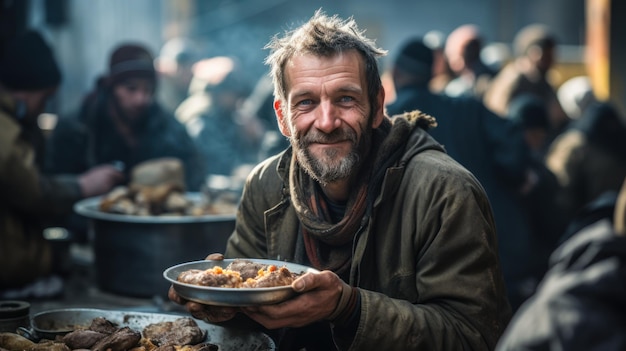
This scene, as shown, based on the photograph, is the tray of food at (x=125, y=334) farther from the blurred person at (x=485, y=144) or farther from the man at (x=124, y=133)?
the man at (x=124, y=133)

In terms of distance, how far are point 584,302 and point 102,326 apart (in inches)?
76.5

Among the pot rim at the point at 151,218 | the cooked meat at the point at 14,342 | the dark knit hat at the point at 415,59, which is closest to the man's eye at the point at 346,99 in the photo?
the cooked meat at the point at 14,342

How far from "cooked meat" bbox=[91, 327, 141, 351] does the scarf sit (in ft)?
2.73

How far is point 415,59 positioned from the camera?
22.0ft

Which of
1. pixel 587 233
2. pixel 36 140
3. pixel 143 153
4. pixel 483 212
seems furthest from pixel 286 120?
pixel 143 153

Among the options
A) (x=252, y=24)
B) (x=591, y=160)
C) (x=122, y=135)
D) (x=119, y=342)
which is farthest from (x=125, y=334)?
(x=252, y=24)

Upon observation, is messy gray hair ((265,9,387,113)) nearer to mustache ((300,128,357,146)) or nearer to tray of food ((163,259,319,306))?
mustache ((300,128,357,146))

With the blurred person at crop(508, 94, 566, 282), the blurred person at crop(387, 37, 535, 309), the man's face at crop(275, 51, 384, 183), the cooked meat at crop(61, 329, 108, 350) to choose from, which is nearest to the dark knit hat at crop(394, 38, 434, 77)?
the blurred person at crop(387, 37, 535, 309)

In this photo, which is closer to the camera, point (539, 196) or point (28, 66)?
point (28, 66)

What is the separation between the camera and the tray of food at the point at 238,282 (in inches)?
102

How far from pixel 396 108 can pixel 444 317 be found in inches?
141

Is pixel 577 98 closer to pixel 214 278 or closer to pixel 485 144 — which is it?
pixel 485 144

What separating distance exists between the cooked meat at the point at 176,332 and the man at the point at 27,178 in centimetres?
265

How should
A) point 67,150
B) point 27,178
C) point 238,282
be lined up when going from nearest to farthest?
point 238,282 < point 27,178 < point 67,150
